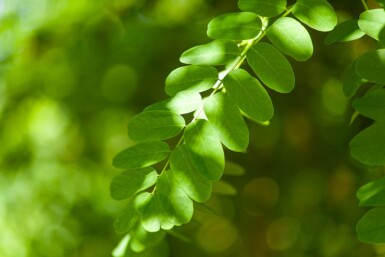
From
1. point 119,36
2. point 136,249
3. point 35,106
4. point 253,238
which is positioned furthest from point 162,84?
point 136,249

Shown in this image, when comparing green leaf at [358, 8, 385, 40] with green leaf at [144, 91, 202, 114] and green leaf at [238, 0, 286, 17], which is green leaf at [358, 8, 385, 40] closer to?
green leaf at [238, 0, 286, 17]

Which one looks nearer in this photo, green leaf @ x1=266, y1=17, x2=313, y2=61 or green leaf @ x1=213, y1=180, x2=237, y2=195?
green leaf @ x1=266, y1=17, x2=313, y2=61

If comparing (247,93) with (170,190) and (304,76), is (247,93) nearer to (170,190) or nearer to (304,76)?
(170,190)

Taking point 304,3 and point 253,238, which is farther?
point 253,238

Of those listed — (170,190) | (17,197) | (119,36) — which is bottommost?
(17,197)

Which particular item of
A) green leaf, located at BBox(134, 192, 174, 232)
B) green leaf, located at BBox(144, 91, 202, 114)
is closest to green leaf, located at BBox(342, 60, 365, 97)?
green leaf, located at BBox(144, 91, 202, 114)

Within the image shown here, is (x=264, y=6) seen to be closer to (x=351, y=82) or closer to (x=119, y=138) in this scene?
(x=351, y=82)

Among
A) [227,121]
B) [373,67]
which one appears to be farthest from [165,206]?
[373,67]
